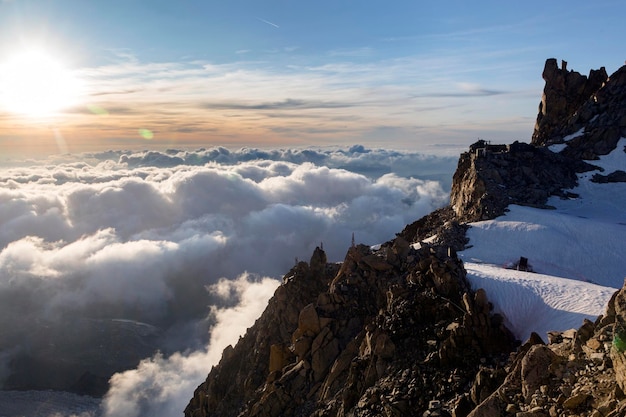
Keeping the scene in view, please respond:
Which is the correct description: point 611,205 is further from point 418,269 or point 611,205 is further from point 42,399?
point 42,399

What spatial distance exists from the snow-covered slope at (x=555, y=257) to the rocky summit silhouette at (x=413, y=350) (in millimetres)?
1433

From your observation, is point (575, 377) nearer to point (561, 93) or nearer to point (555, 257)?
point (555, 257)

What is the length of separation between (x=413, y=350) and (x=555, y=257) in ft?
70.7

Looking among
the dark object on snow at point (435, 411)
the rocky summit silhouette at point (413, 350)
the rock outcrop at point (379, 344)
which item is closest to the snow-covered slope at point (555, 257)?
the rocky summit silhouette at point (413, 350)

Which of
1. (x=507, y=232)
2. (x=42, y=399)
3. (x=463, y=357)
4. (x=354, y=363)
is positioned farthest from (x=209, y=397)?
(x=42, y=399)

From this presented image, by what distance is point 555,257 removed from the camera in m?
38.9

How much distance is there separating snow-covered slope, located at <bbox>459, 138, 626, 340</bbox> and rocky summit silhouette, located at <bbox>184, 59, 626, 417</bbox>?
1.43 m

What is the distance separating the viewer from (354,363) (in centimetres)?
2542

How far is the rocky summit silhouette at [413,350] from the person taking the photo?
592 inches

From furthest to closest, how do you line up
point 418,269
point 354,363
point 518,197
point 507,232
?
1. point 518,197
2. point 507,232
3. point 418,269
4. point 354,363

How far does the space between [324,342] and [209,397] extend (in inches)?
679

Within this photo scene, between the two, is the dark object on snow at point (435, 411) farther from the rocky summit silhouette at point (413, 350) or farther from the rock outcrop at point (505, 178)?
the rock outcrop at point (505, 178)

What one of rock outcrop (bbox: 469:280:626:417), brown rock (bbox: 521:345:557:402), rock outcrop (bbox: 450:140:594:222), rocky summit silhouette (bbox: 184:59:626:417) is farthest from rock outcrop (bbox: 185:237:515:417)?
rock outcrop (bbox: 450:140:594:222)

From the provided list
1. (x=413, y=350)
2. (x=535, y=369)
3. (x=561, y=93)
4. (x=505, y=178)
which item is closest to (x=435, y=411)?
(x=413, y=350)
